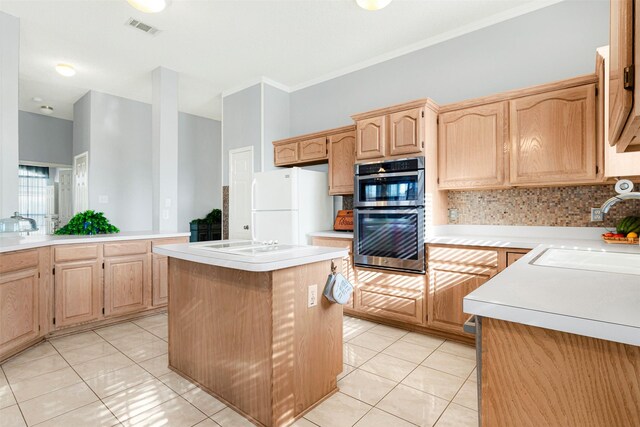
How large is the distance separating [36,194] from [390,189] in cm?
808

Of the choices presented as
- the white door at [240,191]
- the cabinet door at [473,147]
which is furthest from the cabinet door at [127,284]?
the cabinet door at [473,147]

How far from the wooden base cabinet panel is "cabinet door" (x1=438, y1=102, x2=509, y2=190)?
2421mm

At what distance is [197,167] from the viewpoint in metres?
6.74

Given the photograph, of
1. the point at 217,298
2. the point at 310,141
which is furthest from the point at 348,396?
the point at 310,141

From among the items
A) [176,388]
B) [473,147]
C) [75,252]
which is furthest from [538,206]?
[75,252]

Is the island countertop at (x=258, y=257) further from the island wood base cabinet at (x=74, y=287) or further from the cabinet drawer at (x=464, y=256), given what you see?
the island wood base cabinet at (x=74, y=287)

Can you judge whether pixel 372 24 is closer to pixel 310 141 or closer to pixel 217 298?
pixel 310 141

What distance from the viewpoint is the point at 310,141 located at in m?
4.32

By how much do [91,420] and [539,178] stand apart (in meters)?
3.56

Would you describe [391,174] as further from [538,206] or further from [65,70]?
[65,70]

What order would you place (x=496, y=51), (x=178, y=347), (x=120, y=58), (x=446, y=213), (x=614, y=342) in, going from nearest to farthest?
(x=614, y=342) < (x=178, y=347) < (x=496, y=51) < (x=446, y=213) < (x=120, y=58)

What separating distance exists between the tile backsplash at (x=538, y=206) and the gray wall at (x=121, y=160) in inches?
207

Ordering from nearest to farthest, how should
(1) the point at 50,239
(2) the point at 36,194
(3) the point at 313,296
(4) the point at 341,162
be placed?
1. (3) the point at 313,296
2. (1) the point at 50,239
3. (4) the point at 341,162
4. (2) the point at 36,194

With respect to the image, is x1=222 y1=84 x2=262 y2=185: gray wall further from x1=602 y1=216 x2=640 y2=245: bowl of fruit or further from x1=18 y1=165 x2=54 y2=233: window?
x1=18 y1=165 x2=54 y2=233: window
